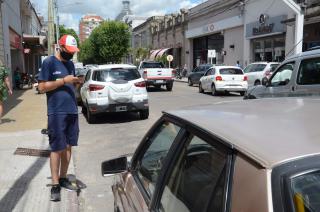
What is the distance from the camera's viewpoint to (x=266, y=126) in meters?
2.09

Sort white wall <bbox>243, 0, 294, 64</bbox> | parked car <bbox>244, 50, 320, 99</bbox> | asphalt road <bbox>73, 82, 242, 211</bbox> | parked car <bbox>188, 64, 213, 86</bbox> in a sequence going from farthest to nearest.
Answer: parked car <bbox>188, 64, 213, 86</bbox>
white wall <bbox>243, 0, 294, 64</bbox>
parked car <bbox>244, 50, 320, 99</bbox>
asphalt road <bbox>73, 82, 242, 211</bbox>

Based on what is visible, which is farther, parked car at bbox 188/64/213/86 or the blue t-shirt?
parked car at bbox 188/64/213/86

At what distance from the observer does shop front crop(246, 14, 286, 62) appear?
1134 inches

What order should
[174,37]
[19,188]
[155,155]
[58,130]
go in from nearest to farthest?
[155,155]
[58,130]
[19,188]
[174,37]

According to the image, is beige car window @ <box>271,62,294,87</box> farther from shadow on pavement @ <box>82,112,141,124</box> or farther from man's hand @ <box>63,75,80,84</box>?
man's hand @ <box>63,75,80,84</box>

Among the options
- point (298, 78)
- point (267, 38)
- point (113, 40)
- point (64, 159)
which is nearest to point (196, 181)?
point (64, 159)

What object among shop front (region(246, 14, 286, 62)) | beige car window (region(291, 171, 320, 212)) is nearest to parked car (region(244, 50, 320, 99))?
beige car window (region(291, 171, 320, 212))

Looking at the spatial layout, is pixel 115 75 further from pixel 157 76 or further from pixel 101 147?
pixel 157 76

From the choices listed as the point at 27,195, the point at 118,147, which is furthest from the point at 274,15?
the point at 27,195

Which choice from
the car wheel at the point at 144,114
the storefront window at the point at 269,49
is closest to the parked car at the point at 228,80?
the storefront window at the point at 269,49

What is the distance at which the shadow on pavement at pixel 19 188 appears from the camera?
5.37 m

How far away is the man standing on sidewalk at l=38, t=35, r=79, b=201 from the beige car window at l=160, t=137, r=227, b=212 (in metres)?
2.99

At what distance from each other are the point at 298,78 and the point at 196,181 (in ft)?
23.6

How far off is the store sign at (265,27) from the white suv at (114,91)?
18.1m
